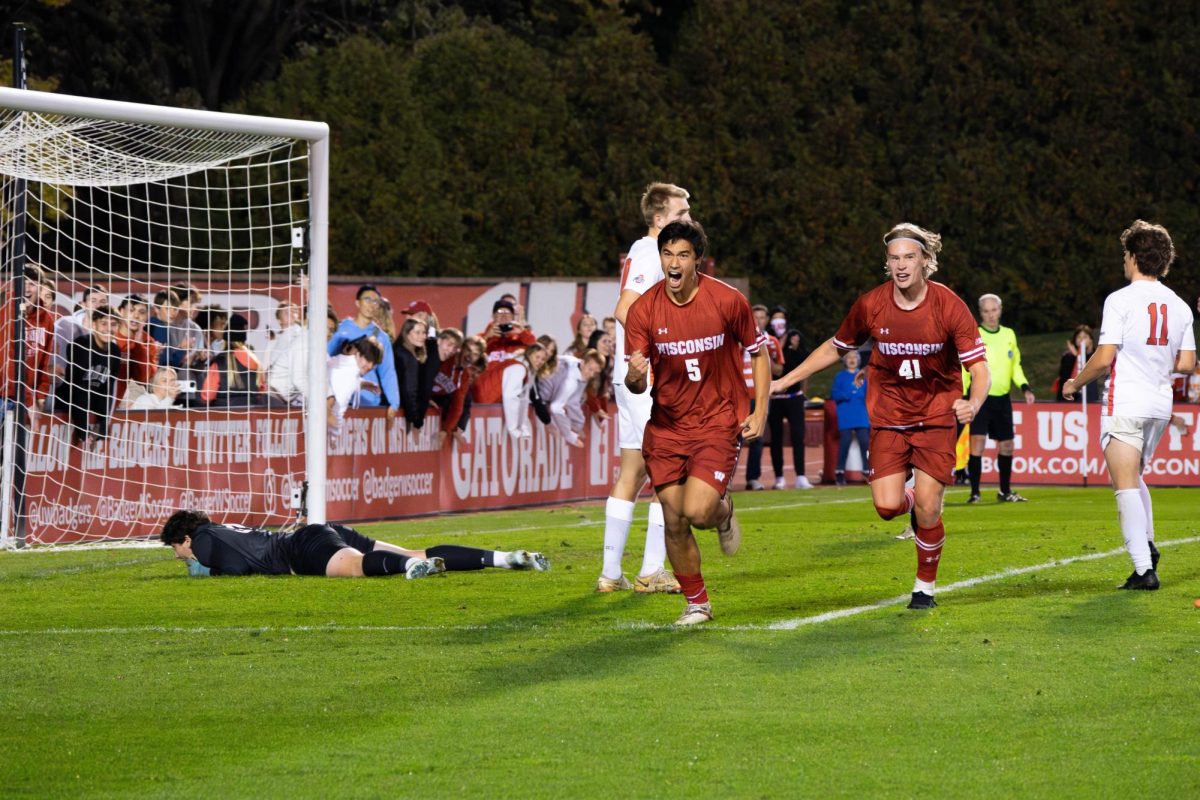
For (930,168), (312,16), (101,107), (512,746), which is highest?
(312,16)

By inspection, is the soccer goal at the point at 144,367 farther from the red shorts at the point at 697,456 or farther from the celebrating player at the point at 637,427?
the red shorts at the point at 697,456

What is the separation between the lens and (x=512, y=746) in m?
6.46

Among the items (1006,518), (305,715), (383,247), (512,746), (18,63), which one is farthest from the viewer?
(383,247)

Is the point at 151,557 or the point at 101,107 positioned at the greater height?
the point at 101,107

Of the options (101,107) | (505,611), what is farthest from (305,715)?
(101,107)

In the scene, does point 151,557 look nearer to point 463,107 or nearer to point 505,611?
point 505,611

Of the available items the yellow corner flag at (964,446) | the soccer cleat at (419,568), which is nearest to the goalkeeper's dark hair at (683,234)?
the soccer cleat at (419,568)

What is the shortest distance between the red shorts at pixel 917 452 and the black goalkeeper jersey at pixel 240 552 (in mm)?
4088

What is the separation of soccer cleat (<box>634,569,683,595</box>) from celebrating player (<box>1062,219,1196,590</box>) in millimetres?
2484

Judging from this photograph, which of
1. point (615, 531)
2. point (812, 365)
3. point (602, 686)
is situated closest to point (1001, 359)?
point (615, 531)

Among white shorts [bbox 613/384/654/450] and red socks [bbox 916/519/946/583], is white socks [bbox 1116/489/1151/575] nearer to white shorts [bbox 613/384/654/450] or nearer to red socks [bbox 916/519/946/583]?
red socks [bbox 916/519/946/583]

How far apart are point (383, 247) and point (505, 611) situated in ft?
85.8

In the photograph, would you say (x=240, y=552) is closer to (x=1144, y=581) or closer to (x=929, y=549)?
(x=929, y=549)

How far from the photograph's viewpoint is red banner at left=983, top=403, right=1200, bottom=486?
23359 millimetres
